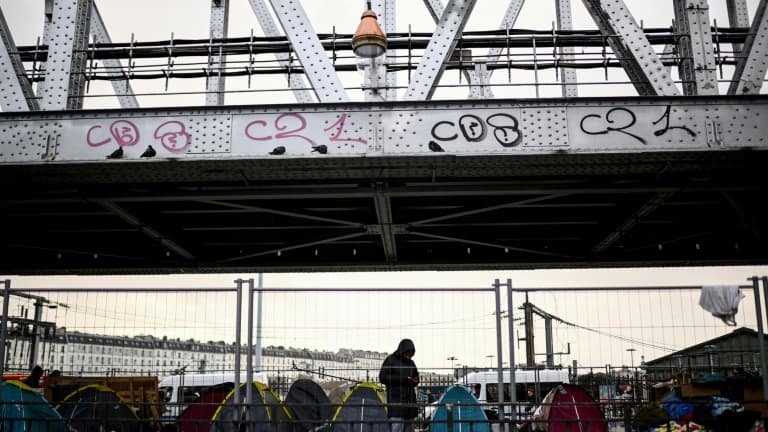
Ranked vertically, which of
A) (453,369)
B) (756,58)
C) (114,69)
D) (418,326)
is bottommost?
(453,369)

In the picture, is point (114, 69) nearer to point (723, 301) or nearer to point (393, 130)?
point (393, 130)

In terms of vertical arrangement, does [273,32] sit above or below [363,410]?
above

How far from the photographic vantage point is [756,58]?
28.7 ft

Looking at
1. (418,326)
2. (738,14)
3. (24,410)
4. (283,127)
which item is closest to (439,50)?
(283,127)

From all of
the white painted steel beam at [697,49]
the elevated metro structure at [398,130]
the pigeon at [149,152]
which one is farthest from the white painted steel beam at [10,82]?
the white painted steel beam at [697,49]

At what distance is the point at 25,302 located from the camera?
1151 cm

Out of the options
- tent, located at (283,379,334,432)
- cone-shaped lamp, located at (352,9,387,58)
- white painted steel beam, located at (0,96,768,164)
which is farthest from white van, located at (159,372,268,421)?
cone-shaped lamp, located at (352,9,387,58)

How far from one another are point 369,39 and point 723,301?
5568 millimetres

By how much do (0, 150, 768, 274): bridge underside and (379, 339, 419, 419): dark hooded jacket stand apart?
2.36 m

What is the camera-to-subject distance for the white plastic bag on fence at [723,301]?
9305mm

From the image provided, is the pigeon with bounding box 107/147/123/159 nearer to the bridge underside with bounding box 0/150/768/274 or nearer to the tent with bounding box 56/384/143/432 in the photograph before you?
the bridge underside with bounding box 0/150/768/274

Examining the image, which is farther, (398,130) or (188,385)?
(188,385)

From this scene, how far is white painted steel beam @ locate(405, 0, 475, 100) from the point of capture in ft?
28.5

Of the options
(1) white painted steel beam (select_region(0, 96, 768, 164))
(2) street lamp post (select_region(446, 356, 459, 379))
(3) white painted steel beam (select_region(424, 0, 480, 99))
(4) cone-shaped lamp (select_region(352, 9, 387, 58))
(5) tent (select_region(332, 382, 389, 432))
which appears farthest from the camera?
(3) white painted steel beam (select_region(424, 0, 480, 99))
